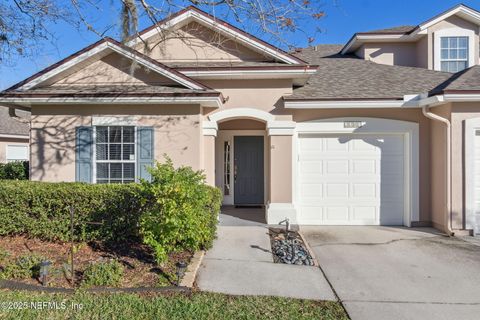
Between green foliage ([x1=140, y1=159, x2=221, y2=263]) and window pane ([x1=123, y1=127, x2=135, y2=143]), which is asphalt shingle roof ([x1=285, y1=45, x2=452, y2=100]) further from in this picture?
green foliage ([x1=140, y1=159, x2=221, y2=263])

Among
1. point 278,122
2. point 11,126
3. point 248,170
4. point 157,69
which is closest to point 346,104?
point 278,122

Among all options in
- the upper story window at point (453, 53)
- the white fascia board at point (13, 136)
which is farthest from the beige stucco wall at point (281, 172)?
the white fascia board at point (13, 136)

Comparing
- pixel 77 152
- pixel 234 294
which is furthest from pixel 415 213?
pixel 77 152

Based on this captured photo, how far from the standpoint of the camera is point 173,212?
213 inches

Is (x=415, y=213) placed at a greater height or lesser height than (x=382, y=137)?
lesser

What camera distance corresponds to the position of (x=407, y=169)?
9.46 meters

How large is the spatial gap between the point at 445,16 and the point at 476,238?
302 inches

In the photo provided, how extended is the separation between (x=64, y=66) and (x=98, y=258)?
5221 millimetres

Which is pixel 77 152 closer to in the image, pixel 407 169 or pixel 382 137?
pixel 382 137

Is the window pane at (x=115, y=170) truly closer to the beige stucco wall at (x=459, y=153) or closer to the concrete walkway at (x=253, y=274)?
the concrete walkway at (x=253, y=274)

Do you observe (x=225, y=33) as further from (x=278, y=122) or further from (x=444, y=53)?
(x=444, y=53)

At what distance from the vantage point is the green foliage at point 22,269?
16.9ft

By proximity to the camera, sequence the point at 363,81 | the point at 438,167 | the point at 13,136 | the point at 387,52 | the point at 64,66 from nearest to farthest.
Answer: the point at 64,66 < the point at 438,167 < the point at 363,81 < the point at 387,52 < the point at 13,136

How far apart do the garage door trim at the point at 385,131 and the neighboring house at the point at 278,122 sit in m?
0.03
